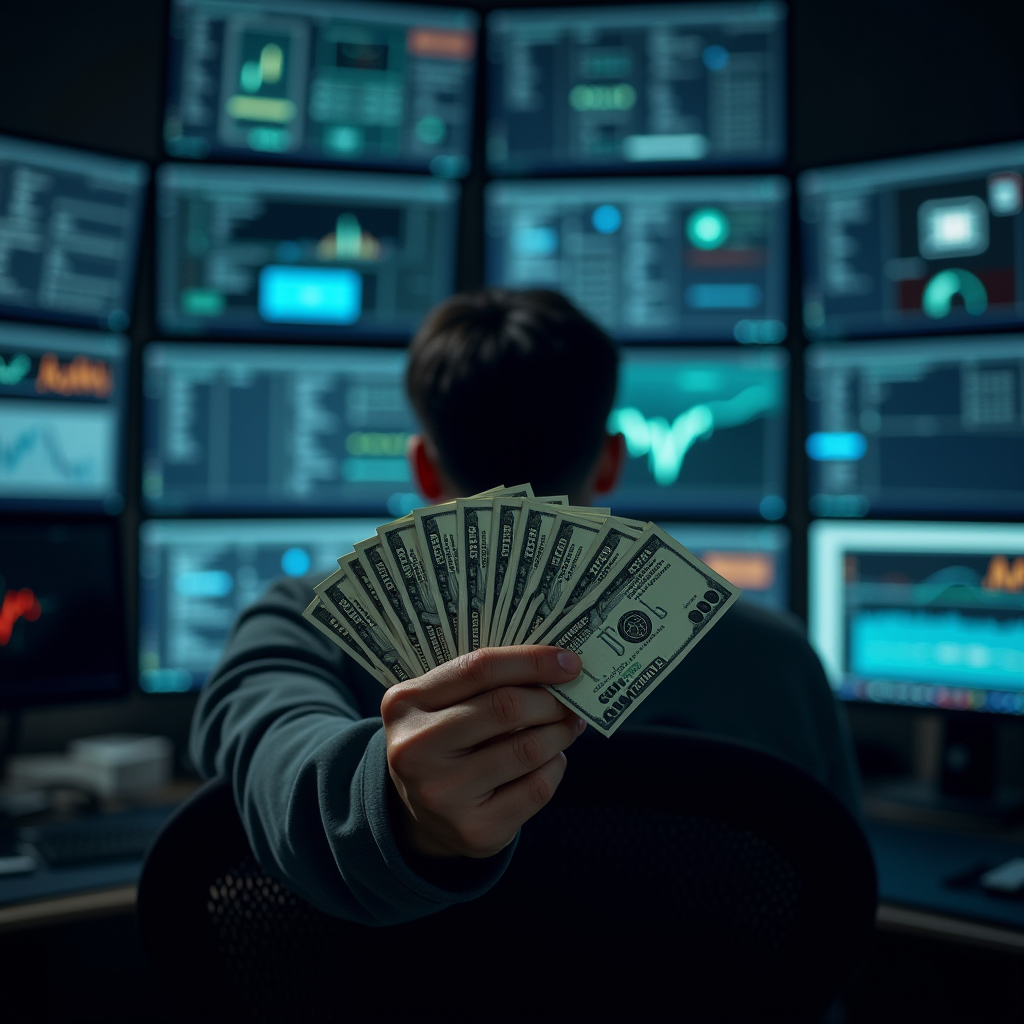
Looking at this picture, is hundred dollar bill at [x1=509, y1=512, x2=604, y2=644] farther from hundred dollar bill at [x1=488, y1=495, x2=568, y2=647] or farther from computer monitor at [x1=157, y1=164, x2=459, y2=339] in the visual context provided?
computer monitor at [x1=157, y1=164, x2=459, y2=339]

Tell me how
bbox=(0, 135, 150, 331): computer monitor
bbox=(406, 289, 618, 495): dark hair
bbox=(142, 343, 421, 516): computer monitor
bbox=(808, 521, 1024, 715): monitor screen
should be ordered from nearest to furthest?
bbox=(406, 289, 618, 495): dark hair
bbox=(808, 521, 1024, 715): monitor screen
bbox=(0, 135, 150, 331): computer monitor
bbox=(142, 343, 421, 516): computer monitor

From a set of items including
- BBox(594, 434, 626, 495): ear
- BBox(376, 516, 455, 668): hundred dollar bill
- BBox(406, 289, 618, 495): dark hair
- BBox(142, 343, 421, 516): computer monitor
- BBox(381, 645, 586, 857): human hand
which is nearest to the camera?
BBox(381, 645, 586, 857): human hand

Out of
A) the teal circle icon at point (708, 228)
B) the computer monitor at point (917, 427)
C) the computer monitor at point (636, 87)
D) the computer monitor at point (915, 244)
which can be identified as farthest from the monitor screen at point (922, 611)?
the computer monitor at point (636, 87)

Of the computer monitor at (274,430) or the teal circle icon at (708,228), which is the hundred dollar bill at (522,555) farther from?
the teal circle icon at (708,228)

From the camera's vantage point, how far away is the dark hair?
107cm

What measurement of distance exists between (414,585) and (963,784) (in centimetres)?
147

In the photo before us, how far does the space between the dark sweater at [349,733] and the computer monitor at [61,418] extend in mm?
1110

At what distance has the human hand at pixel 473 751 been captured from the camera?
1.75 ft

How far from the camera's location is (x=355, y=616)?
2.15ft

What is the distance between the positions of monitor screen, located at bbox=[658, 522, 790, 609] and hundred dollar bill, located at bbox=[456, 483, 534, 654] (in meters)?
1.35

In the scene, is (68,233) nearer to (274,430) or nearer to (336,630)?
(274,430)

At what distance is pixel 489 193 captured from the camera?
2029 millimetres

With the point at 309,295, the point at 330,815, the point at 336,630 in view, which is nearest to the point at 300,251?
the point at 309,295

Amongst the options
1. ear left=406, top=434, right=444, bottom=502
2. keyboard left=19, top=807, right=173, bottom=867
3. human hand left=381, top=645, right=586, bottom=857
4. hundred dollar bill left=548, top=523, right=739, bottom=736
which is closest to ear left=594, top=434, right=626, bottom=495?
ear left=406, top=434, right=444, bottom=502
